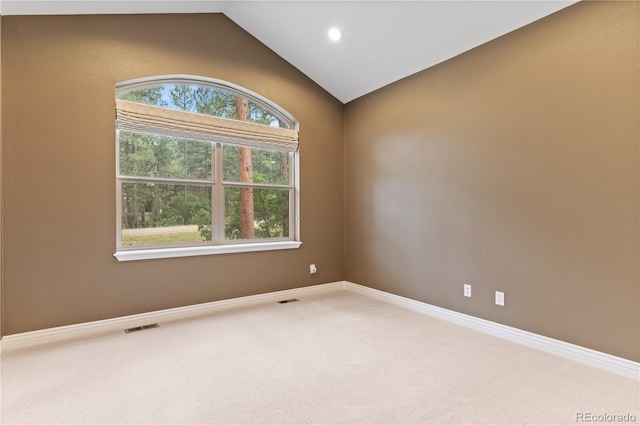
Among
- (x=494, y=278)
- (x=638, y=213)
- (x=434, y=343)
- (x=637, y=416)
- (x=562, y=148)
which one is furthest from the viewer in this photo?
(x=494, y=278)

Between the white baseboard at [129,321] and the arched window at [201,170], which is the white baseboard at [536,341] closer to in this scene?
the white baseboard at [129,321]

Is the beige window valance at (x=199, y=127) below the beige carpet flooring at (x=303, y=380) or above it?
above

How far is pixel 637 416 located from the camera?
166cm

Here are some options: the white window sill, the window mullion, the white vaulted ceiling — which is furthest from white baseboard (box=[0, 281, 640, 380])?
the white vaulted ceiling

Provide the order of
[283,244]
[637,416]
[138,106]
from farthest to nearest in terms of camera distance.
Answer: [283,244], [138,106], [637,416]

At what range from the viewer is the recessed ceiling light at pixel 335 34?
318cm

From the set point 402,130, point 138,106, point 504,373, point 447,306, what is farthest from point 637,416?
point 138,106

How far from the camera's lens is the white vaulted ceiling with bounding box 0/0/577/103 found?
2537 mm

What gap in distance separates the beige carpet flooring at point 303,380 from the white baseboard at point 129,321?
0.12m

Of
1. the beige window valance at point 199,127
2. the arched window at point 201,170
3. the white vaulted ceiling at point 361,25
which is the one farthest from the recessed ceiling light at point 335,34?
the beige window valance at point 199,127

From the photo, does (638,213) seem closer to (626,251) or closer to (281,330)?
(626,251)

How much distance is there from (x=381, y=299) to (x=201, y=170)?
2546 millimetres

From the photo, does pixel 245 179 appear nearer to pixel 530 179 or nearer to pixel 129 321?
pixel 129 321

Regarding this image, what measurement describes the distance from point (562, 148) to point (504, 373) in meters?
1.65
